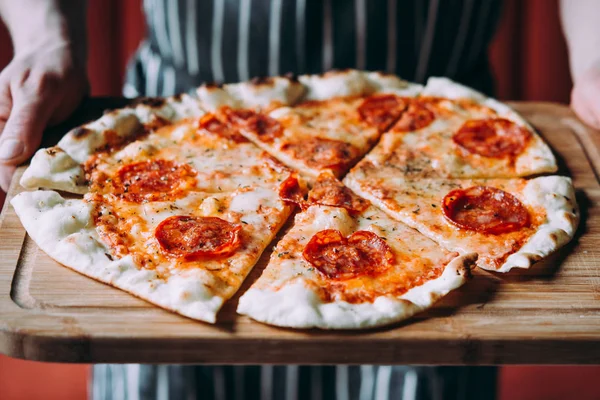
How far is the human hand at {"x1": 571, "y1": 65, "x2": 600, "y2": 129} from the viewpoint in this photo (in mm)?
3104

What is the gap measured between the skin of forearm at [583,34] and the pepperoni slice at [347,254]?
1410mm

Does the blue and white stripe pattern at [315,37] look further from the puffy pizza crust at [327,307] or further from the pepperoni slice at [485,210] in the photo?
the puffy pizza crust at [327,307]

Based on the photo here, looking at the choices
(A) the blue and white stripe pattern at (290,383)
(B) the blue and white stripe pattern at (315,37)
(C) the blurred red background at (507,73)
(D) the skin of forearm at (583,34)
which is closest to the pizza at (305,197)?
(B) the blue and white stripe pattern at (315,37)

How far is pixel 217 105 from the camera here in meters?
3.18

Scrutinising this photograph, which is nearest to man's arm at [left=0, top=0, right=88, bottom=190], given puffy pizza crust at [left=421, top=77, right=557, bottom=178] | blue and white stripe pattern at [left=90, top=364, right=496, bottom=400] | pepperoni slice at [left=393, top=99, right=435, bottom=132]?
blue and white stripe pattern at [left=90, top=364, right=496, bottom=400]

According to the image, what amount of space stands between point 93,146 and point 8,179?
317 mm

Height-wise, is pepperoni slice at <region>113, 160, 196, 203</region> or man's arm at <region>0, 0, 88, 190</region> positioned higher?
man's arm at <region>0, 0, 88, 190</region>

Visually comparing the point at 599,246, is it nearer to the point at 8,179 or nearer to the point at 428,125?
the point at 428,125

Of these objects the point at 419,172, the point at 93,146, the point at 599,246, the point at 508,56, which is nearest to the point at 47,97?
the point at 93,146

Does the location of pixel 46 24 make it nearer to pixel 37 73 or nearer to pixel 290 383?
pixel 37 73

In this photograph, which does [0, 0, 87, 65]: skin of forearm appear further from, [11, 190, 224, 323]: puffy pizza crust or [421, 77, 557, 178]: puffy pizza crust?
[421, 77, 557, 178]: puffy pizza crust

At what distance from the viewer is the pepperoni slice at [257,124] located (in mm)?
3029

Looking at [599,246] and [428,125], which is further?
[428,125]

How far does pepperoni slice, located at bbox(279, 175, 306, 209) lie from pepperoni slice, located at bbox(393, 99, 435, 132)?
0.58m
